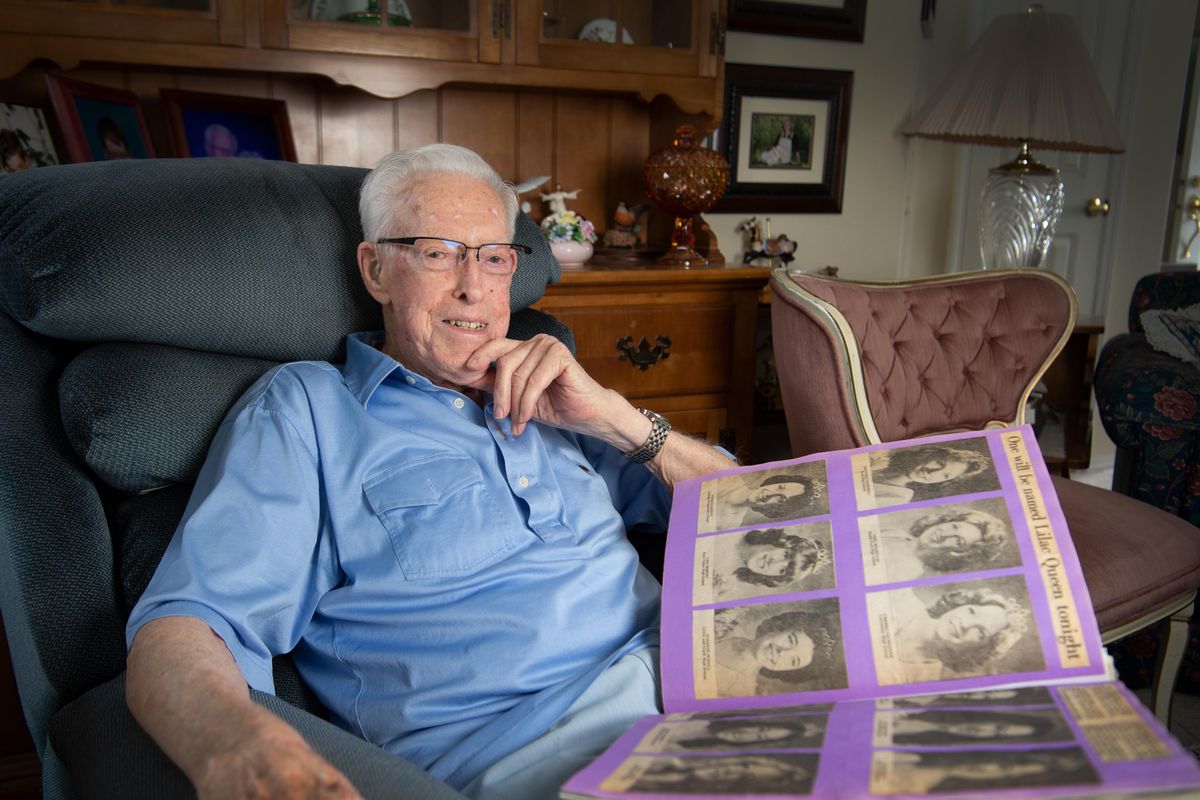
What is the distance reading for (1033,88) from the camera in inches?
99.7

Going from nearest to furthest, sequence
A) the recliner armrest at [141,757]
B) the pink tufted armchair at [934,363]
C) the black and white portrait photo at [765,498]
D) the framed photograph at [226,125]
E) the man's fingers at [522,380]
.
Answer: the recliner armrest at [141,757] → the black and white portrait photo at [765,498] → the man's fingers at [522,380] → the pink tufted armchair at [934,363] → the framed photograph at [226,125]

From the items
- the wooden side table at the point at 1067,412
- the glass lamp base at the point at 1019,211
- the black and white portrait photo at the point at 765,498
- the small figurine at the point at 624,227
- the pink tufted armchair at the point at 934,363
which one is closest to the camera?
the black and white portrait photo at the point at 765,498

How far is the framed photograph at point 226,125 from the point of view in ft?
6.64

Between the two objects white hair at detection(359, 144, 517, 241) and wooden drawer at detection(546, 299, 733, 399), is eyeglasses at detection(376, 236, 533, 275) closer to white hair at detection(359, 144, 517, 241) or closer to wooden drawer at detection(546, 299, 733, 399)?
white hair at detection(359, 144, 517, 241)

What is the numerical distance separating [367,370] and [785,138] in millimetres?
2108

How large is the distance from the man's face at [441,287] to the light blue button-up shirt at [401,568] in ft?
0.16

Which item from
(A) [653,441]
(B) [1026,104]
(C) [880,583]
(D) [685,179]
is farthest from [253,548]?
(B) [1026,104]

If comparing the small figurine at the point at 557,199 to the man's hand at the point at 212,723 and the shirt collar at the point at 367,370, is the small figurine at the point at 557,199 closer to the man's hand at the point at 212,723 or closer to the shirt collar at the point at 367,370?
the shirt collar at the point at 367,370

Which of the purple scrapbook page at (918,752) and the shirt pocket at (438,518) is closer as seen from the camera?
the purple scrapbook page at (918,752)

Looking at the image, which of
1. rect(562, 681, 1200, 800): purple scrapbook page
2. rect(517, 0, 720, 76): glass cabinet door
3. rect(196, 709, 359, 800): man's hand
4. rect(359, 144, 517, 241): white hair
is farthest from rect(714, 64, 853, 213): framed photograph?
rect(196, 709, 359, 800): man's hand

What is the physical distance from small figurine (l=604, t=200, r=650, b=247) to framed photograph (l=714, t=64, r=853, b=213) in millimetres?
328

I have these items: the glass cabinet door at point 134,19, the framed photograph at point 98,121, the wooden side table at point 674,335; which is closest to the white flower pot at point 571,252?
the wooden side table at point 674,335

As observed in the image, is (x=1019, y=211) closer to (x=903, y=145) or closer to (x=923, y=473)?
(x=903, y=145)

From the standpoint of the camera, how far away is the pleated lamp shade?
2510 millimetres
